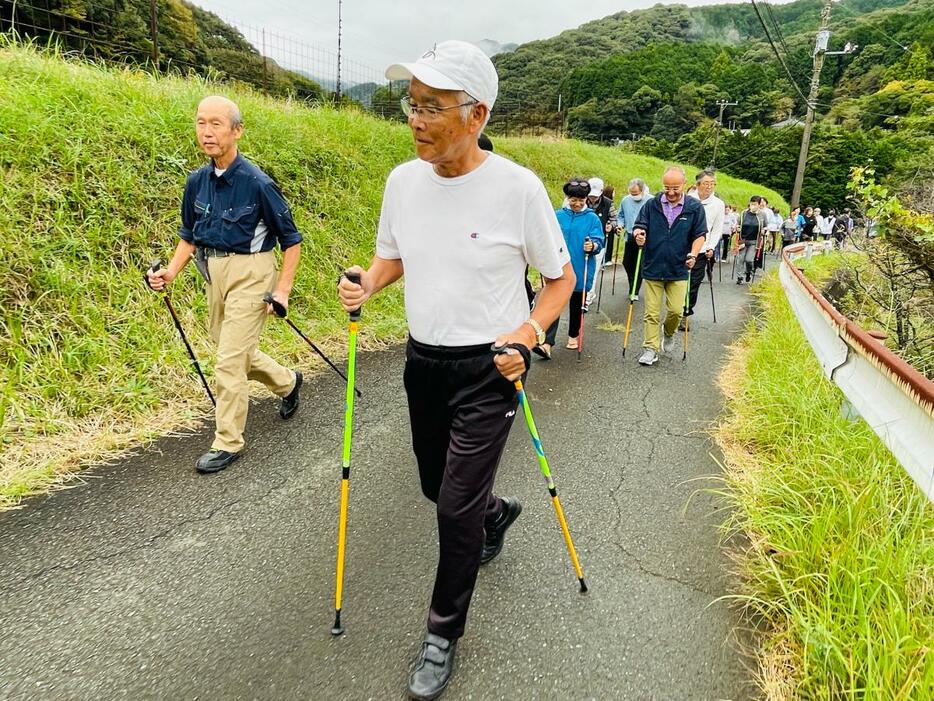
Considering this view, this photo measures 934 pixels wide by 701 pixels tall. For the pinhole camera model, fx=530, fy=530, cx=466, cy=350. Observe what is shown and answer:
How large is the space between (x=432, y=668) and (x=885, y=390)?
8.28 ft

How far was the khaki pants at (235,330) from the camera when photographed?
3572mm

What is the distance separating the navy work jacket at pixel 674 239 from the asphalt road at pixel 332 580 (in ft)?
8.54

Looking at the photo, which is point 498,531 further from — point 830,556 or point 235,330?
point 235,330

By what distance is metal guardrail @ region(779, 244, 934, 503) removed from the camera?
2.12 meters

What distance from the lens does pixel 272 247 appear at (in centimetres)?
380

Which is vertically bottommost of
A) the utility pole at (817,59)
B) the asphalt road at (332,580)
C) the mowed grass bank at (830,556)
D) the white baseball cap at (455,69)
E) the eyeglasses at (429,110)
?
the asphalt road at (332,580)

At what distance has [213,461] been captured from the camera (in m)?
3.53

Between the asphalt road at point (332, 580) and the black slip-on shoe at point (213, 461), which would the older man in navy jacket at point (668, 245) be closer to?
the asphalt road at point (332, 580)

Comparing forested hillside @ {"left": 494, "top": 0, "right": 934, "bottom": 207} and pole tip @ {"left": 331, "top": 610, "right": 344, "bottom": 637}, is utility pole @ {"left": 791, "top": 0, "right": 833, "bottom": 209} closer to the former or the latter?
forested hillside @ {"left": 494, "top": 0, "right": 934, "bottom": 207}

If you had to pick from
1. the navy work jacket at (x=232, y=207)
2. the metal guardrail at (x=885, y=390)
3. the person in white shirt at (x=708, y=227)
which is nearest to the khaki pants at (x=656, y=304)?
the person in white shirt at (x=708, y=227)

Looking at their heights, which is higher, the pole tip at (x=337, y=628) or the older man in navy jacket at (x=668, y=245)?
the older man in navy jacket at (x=668, y=245)

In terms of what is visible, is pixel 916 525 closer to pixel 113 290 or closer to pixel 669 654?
pixel 669 654

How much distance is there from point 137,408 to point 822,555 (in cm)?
451

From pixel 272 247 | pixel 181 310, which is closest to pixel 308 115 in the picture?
pixel 181 310
